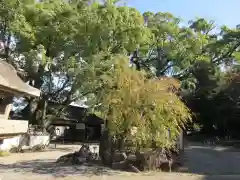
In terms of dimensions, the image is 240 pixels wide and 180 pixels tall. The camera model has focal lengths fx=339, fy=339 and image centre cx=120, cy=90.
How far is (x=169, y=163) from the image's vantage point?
17438 mm

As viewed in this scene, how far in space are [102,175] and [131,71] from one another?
17.6 ft

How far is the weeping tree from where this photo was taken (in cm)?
1652

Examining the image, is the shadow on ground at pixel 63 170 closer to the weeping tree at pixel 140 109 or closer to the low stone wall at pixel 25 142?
the weeping tree at pixel 140 109

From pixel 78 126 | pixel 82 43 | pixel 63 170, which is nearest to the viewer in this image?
pixel 63 170

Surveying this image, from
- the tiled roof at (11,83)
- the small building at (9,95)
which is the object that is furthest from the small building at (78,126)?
the tiled roof at (11,83)

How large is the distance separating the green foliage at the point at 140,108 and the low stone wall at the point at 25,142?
40.7ft

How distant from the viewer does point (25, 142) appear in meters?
29.4

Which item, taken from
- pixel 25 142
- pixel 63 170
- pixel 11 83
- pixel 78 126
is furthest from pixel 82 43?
pixel 11 83

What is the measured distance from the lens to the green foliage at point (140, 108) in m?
16.5

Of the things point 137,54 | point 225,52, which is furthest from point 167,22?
point 225,52

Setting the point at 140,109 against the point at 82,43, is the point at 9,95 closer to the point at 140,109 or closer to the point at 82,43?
the point at 140,109

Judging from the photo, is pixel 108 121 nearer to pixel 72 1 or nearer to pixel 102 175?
pixel 102 175

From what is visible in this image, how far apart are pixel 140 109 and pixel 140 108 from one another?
5cm

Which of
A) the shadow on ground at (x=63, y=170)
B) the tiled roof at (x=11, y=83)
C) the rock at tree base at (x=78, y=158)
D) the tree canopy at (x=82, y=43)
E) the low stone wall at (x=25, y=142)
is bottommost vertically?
the shadow on ground at (x=63, y=170)
